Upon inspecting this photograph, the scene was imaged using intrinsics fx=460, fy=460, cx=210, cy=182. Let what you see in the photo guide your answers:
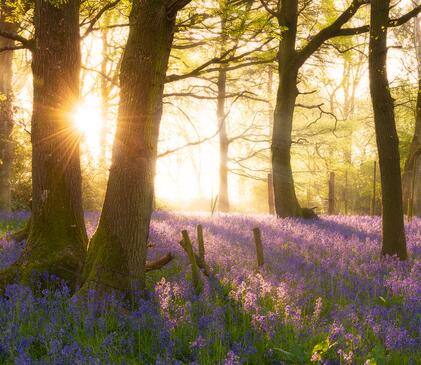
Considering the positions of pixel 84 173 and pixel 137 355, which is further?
pixel 84 173

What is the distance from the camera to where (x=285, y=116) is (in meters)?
14.9

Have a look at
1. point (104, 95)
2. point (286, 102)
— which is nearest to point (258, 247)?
point (286, 102)

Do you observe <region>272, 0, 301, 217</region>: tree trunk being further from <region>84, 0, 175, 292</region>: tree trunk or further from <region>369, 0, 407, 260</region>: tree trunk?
<region>84, 0, 175, 292</region>: tree trunk

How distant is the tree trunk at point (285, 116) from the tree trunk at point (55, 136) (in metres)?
8.98

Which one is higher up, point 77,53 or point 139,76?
point 77,53

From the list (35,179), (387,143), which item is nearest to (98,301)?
(35,179)

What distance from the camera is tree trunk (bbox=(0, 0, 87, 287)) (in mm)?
6516

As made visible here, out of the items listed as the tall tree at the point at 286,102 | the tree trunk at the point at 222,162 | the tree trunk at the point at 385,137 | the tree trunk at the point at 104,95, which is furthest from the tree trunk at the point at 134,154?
the tree trunk at the point at 222,162

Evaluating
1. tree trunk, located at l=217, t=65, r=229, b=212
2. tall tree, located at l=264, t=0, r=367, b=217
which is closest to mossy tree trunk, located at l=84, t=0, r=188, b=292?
tall tree, located at l=264, t=0, r=367, b=217

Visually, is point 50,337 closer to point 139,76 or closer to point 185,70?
point 139,76

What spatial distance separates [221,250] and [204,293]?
3.06 metres

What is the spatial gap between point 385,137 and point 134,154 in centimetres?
483

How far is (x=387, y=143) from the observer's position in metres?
8.13

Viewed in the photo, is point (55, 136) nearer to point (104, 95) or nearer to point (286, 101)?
point (286, 101)
